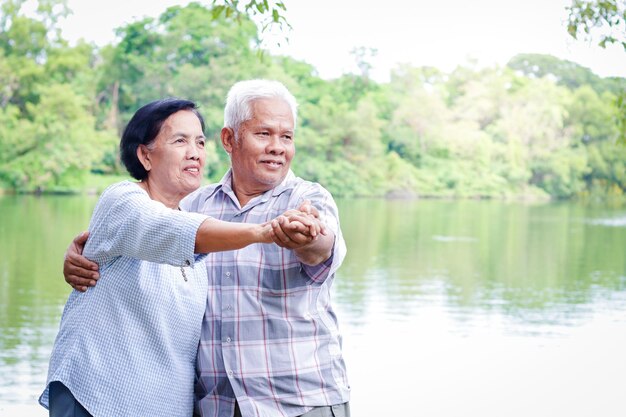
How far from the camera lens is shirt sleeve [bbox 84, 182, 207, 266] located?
5.91 feet

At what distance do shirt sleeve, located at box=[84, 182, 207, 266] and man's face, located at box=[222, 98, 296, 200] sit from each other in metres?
0.29

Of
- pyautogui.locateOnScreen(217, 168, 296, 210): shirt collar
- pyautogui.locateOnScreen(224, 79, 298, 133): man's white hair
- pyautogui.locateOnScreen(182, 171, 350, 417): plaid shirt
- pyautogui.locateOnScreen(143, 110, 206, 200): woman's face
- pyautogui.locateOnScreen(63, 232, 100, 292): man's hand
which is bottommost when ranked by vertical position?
pyautogui.locateOnScreen(182, 171, 350, 417): plaid shirt

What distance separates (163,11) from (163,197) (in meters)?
40.5

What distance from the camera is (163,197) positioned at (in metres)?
2.08

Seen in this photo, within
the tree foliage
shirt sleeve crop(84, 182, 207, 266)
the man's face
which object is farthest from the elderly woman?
the tree foliage

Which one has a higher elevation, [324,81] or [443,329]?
[324,81]

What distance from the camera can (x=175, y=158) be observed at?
80.7 inches

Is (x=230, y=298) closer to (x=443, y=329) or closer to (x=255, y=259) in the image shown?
(x=255, y=259)

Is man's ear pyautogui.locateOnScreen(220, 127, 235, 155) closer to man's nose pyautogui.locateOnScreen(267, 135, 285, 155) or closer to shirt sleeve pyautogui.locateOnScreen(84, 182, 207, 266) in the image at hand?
Answer: man's nose pyautogui.locateOnScreen(267, 135, 285, 155)

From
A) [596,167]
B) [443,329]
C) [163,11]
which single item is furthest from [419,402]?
[596,167]

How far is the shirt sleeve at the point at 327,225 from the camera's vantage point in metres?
1.95

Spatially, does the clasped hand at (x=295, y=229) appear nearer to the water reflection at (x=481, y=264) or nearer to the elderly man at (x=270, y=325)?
the elderly man at (x=270, y=325)

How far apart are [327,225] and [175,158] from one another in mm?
359

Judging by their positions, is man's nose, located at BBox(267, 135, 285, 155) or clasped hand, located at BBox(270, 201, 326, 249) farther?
man's nose, located at BBox(267, 135, 285, 155)
